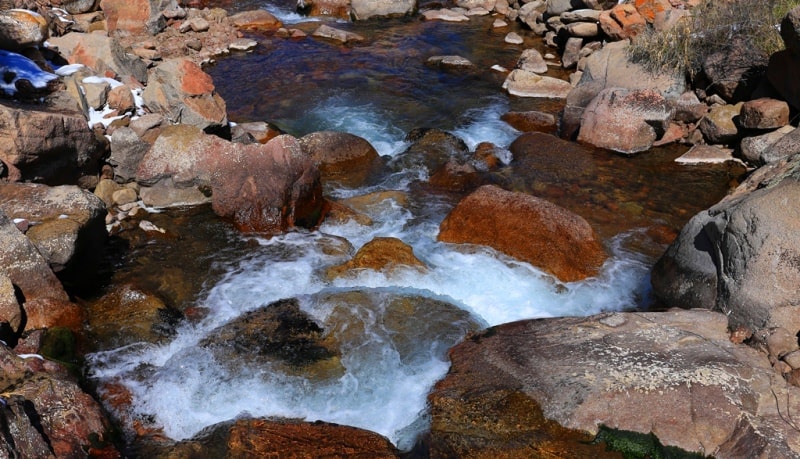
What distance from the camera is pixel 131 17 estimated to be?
54.3 feet

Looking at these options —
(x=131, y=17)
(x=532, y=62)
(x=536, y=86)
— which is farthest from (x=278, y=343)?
(x=131, y=17)

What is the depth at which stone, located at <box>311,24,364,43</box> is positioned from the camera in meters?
18.0

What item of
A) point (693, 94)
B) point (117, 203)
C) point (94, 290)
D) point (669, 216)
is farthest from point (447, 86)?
point (94, 290)

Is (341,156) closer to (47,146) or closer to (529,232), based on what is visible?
(529,232)

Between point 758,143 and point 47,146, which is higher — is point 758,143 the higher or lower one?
the higher one

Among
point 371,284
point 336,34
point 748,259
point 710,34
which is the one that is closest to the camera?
point 748,259

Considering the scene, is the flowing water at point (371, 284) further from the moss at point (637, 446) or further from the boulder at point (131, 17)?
the boulder at point (131, 17)

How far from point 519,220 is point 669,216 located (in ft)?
8.60

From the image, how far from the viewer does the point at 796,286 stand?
630 centimetres

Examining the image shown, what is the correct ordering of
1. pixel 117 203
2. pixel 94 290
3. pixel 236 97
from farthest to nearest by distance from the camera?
pixel 236 97, pixel 117 203, pixel 94 290

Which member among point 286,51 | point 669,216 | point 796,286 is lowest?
point 286,51

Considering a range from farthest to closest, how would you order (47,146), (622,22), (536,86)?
(622,22) → (536,86) → (47,146)

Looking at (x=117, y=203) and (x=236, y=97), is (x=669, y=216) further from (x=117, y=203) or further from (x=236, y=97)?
(x=236, y=97)

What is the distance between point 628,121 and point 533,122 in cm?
188
